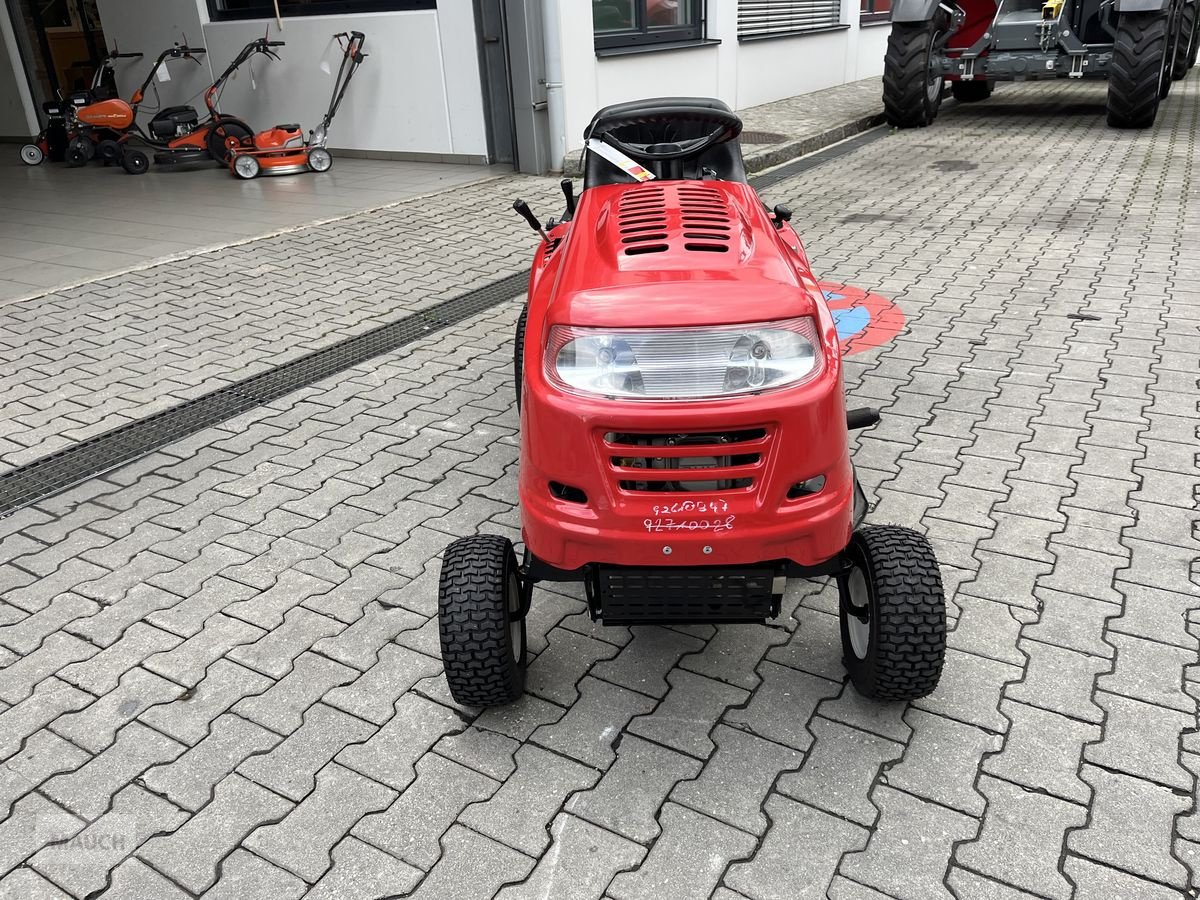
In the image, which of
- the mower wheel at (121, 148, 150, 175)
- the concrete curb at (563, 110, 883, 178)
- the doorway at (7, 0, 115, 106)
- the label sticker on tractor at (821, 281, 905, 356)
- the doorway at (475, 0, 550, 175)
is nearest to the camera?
the label sticker on tractor at (821, 281, 905, 356)

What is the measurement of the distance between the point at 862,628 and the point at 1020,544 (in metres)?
1.05

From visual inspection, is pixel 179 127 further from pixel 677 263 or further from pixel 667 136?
pixel 677 263

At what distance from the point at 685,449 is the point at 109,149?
11.2m

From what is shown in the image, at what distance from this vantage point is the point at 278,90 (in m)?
11.5

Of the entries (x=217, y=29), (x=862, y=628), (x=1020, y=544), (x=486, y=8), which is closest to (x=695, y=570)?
(x=862, y=628)

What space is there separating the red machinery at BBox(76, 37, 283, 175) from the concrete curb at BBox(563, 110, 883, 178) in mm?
Result: 3715

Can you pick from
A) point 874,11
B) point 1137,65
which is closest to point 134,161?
point 1137,65

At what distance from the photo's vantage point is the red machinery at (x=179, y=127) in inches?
423

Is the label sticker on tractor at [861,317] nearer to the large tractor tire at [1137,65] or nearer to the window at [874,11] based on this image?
the large tractor tire at [1137,65]

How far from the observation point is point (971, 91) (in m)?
14.3

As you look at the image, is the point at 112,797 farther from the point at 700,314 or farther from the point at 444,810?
the point at 700,314

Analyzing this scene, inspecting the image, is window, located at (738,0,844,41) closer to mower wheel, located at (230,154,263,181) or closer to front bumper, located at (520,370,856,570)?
mower wheel, located at (230,154,263,181)

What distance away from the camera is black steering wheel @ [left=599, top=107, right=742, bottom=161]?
3828 mm

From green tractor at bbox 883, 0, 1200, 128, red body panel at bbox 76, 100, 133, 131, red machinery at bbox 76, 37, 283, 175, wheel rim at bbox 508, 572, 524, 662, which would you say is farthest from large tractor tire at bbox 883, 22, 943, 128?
wheel rim at bbox 508, 572, 524, 662
